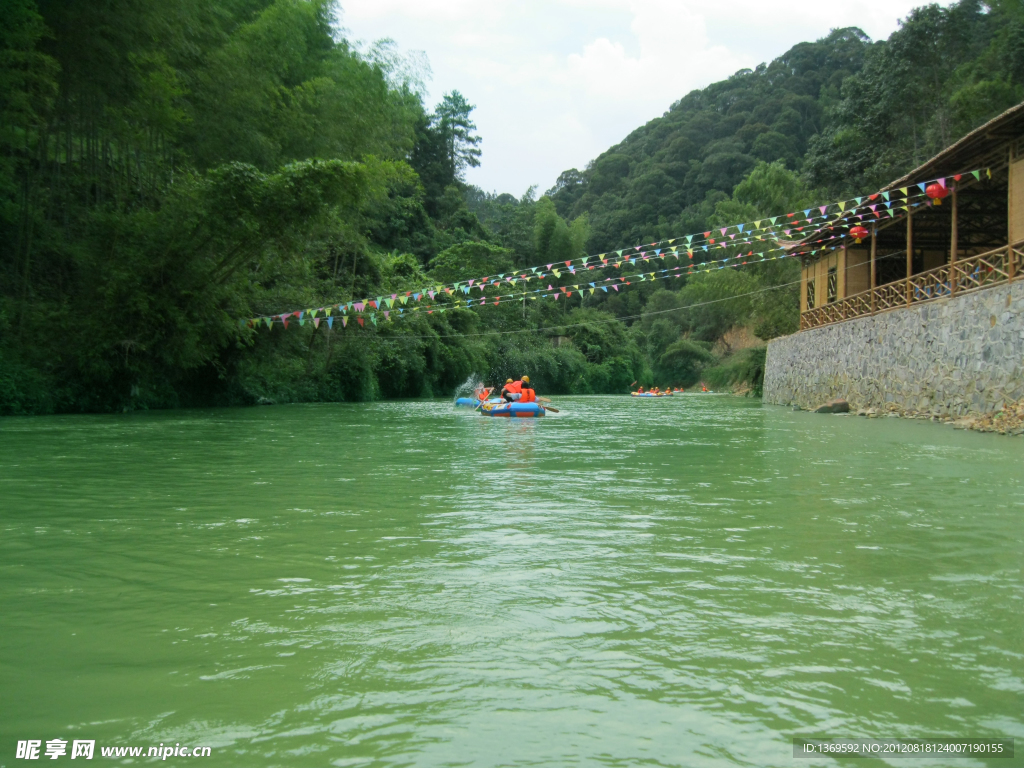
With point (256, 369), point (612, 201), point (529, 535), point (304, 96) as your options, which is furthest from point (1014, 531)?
point (612, 201)

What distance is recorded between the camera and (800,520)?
554 cm

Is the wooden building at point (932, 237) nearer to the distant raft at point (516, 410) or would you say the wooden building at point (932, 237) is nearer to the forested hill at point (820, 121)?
the distant raft at point (516, 410)

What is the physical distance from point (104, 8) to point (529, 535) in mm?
12346

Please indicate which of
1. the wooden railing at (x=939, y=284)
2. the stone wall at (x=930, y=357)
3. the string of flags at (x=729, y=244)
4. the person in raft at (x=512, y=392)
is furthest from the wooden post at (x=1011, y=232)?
the person in raft at (x=512, y=392)

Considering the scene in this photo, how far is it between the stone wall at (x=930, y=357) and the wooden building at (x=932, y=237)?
0.42 meters

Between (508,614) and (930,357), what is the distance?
45.3 ft

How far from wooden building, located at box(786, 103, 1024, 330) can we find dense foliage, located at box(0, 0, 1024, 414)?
9.35 metres

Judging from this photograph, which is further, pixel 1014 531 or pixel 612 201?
pixel 612 201

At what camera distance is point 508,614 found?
11.5 ft

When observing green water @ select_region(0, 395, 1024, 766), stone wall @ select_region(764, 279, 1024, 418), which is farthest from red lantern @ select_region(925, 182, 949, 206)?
green water @ select_region(0, 395, 1024, 766)

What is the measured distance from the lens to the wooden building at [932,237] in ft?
42.6

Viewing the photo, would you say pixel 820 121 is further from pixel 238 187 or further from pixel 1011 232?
pixel 238 187

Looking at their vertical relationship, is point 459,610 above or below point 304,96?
below

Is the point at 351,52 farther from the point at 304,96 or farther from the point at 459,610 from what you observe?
the point at 459,610
